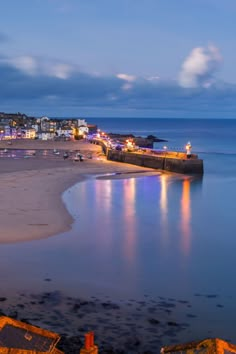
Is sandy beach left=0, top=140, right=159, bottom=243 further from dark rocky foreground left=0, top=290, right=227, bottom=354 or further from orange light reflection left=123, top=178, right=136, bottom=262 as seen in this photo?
dark rocky foreground left=0, top=290, right=227, bottom=354

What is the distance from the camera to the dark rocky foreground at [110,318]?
402 inches

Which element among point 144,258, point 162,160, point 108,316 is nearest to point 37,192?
point 144,258

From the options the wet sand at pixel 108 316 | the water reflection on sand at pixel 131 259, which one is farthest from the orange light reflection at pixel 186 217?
the wet sand at pixel 108 316

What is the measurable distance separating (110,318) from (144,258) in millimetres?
5865

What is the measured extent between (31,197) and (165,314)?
18.3 meters

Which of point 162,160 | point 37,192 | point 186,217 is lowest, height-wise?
point 186,217

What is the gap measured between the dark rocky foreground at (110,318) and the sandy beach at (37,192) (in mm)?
6619

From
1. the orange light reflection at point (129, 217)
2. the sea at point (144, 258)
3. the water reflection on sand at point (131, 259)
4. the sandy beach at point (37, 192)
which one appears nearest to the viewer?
the sea at point (144, 258)

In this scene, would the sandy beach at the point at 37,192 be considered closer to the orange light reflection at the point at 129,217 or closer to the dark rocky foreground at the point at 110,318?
the orange light reflection at the point at 129,217

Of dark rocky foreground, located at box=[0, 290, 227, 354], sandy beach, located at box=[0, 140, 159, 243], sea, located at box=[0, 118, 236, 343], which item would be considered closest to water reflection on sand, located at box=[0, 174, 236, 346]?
sea, located at box=[0, 118, 236, 343]

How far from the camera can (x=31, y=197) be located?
29.2 meters

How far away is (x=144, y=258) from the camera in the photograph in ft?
56.9

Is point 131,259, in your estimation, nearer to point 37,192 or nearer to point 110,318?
point 110,318

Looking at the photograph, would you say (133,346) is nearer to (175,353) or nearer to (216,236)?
(175,353)
